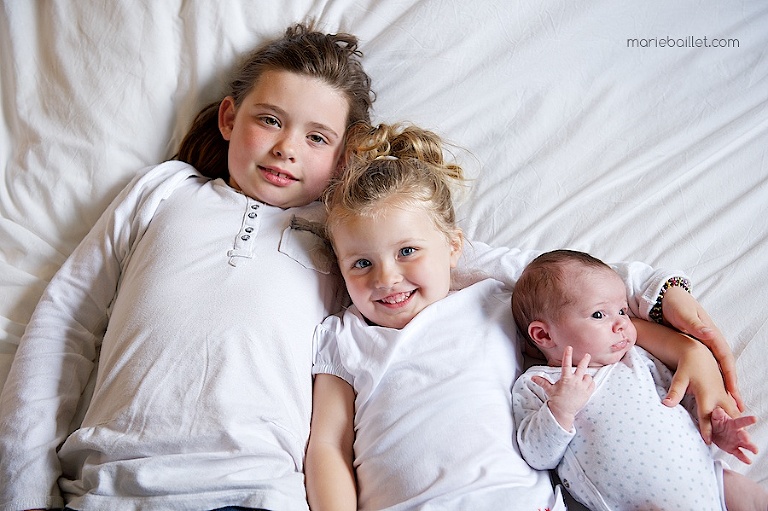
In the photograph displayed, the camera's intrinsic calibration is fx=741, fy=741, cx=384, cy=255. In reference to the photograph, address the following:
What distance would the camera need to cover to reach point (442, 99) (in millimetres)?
1452

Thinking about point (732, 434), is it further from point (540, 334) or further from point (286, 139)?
point (286, 139)

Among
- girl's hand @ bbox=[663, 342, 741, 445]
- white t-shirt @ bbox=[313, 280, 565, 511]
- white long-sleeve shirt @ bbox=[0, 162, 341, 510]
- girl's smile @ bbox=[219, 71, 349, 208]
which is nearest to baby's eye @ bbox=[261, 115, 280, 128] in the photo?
girl's smile @ bbox=[219, 71, 349, 208]

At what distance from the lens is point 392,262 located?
3.77 ft

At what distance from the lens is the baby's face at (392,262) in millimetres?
1146

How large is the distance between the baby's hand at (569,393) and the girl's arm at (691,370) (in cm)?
14

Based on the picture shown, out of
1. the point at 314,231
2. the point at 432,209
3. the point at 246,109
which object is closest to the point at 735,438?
the point at 432,209

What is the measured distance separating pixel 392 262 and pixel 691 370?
47cm

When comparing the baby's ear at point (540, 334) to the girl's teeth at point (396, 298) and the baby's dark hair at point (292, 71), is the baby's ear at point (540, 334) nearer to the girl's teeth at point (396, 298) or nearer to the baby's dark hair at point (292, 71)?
the girl's teeth at point (396, 298)

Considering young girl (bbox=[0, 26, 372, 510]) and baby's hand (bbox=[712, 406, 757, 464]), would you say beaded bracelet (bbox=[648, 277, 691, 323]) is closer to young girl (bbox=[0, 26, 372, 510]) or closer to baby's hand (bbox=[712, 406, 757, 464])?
baby's hand (bbox=[712, 406, 757, 464])

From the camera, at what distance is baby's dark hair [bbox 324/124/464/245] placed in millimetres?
1180

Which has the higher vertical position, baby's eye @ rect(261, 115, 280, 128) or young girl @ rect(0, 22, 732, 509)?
baby's eye @ rect(261, 115, 280, 128)

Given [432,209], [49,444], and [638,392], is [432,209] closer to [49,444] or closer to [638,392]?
[638,392]

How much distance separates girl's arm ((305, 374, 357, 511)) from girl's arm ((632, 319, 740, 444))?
471 mm

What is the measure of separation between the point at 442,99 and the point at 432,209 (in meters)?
0.33
